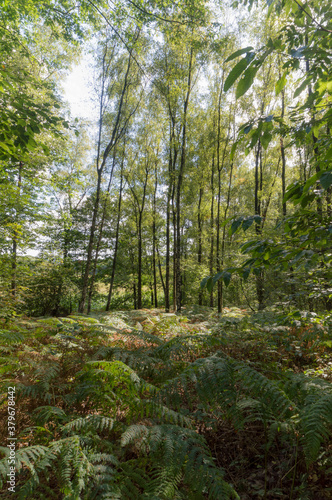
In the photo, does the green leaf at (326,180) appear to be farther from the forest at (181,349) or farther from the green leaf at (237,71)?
the green leaf at (237,71)

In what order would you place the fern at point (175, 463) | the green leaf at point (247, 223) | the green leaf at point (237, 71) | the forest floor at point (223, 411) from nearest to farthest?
1. the green leaf at point (237, 71)
2. the fern at point (175, 463)
3. the green leaf at point (247, 223)
4. the forest floor at point (223, 411)

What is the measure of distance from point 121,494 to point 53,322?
12.3ft

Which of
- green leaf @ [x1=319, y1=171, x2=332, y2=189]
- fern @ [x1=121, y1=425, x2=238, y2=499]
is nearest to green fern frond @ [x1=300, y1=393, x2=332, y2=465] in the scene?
Answer: fern @ [x1=121, y1=425, x2=238, y2=499]

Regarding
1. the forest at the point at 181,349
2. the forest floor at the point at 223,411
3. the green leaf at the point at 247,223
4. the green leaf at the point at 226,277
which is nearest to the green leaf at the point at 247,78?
the forest at the point at 181,349

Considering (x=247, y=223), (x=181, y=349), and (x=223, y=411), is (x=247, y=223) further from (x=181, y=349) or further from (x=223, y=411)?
(x=223, y=411)

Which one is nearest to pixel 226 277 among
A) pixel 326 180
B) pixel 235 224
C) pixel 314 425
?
pixel 235 224

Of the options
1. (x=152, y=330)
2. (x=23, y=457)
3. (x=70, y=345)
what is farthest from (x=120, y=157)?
(x=23, y=457)

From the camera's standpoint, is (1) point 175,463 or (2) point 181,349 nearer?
(1) point 175,463

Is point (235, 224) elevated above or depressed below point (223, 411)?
above

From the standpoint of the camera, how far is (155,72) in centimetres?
995

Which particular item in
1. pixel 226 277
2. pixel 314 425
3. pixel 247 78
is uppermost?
pixel 247 78

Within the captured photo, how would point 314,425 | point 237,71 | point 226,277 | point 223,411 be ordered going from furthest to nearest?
1. point 223,411
2. point 226,277
3. point 314,425
4. point 237,71

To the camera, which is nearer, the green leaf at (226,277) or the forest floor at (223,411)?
the green leaf at (226,277)

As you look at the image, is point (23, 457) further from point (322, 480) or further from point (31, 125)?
point (31, 125)
